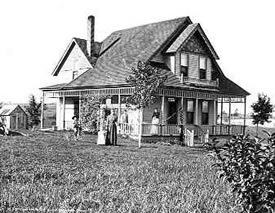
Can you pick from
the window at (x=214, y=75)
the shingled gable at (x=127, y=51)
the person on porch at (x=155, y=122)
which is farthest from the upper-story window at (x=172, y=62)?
the window at (x=214, y=75)

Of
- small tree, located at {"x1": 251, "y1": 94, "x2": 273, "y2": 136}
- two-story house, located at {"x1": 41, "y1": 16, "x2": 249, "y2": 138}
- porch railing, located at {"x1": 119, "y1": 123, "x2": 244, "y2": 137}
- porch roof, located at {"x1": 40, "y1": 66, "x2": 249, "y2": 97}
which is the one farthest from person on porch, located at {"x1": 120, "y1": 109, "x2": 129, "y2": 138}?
small tree, located at {"x1": 251, "y1": 94, "x2": 273, "y2": 136}

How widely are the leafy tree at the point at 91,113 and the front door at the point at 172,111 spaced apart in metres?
4.24

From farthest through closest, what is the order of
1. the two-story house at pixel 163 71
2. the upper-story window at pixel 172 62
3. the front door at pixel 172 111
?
the front door at pixel 172 111
the upper-story window at pixel 172 62
the two-story house at pixel 163 71

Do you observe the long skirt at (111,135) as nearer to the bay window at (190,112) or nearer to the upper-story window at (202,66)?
the bay window at (190,112)

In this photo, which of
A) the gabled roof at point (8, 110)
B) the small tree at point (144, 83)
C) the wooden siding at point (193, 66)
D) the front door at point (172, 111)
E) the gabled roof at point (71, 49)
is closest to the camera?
the small tree at point (144, 83)

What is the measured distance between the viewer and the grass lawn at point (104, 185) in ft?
23.5

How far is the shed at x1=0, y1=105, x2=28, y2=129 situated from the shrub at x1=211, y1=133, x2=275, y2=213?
116 feet

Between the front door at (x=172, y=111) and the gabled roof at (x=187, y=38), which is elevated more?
the gabled roof at (x=187, y=38)

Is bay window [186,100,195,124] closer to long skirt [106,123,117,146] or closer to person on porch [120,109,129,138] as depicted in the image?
person on porch [120,109,129,138]

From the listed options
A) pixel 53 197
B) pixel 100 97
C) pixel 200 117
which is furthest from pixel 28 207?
pixel 200 117

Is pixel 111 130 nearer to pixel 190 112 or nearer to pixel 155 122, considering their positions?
pixel 155 122

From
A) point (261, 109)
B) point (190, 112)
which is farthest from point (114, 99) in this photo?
point (261, 109)

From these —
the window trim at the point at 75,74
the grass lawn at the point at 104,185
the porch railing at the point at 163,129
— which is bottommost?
the grass lawn at the point at 104,185

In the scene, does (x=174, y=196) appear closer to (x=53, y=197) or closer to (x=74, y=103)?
(x=53, y=197)
